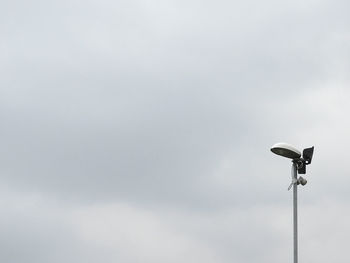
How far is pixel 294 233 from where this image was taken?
3862 cm

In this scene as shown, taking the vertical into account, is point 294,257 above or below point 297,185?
below

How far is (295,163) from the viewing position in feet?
131

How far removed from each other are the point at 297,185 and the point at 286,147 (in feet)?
4.96

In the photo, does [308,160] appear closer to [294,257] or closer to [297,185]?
[297,185]

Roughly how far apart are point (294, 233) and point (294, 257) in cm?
79

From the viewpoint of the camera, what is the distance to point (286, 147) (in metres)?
38.9

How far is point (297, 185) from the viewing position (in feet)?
130

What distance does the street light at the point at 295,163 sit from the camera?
3869 centimetres

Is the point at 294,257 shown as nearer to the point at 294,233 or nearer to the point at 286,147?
the point at 294,233

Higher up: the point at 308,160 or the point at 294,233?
the point at 308,160

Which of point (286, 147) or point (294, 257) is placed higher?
point (286, 147)

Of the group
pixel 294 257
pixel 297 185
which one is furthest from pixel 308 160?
pixel 294 257

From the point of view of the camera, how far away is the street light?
3869 centimetres

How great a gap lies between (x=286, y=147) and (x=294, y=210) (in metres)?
2.01
